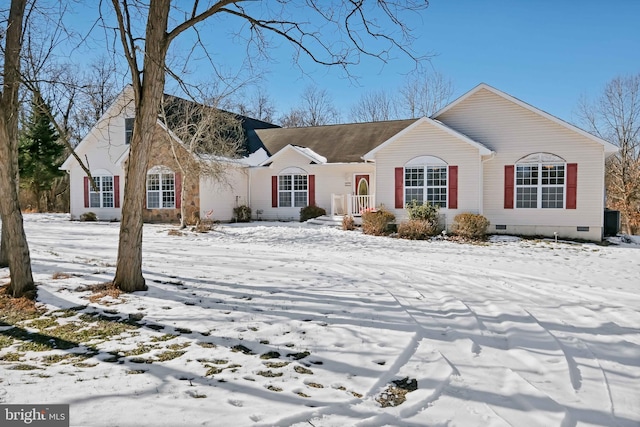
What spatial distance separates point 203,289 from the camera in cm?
631

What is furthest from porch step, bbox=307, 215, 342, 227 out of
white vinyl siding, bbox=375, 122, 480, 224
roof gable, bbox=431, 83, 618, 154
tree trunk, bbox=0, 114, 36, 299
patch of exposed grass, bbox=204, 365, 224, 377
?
patch of exposed grass, bbox=204, 365, 224, 377

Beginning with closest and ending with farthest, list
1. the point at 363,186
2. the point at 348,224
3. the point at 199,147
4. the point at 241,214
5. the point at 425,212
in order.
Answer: the point at 425,212, the point at 348,224, the point at 199,147, the point at 363,186, the point at 241,214

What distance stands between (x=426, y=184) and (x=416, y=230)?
222 centimetres

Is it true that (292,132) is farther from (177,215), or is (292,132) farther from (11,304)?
(11,304)

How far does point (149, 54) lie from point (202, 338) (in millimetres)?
4034

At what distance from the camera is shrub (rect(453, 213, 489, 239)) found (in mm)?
14156

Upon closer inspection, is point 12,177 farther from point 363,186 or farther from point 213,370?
point 363,186

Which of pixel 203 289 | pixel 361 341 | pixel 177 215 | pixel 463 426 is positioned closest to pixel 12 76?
pixel 203 289

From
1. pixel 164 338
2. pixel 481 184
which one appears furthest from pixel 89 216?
pixel 164 338

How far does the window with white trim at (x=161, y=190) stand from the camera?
1994 centimetres

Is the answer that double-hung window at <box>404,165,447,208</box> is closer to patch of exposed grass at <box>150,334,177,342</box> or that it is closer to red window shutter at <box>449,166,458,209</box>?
red window shutter at <box>449,166,458,209</box>

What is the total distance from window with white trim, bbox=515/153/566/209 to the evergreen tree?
91.0 ft

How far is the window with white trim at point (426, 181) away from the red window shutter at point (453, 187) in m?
0.19

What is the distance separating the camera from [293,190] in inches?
806
